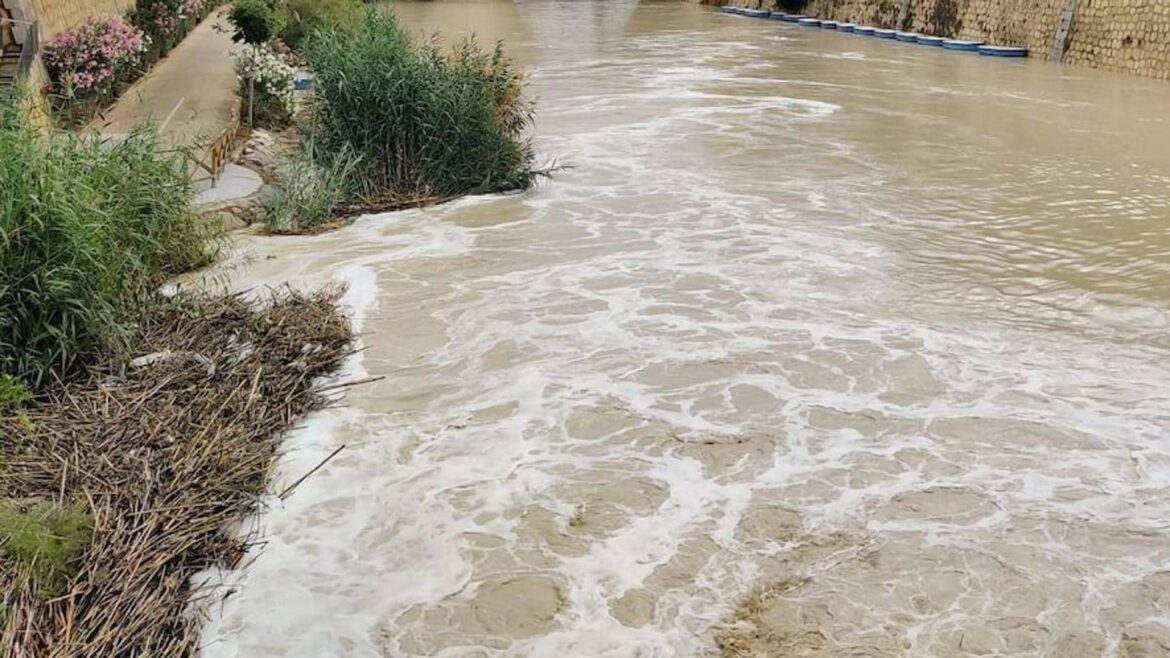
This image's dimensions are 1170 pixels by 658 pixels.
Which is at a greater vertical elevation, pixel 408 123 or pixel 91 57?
pixel 91 57

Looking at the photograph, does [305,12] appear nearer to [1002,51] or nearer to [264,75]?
[264,75]

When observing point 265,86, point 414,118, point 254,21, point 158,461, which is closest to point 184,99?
point 265,86

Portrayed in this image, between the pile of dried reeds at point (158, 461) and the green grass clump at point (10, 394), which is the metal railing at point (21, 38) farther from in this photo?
the green grass clump at point (10, 394)

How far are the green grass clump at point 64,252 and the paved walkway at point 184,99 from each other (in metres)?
2.12

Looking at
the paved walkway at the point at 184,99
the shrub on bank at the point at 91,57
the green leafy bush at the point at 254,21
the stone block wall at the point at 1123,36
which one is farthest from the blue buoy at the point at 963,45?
the shrub on bank at the point at 91,57

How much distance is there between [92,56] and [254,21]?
Result: 2.21 meters

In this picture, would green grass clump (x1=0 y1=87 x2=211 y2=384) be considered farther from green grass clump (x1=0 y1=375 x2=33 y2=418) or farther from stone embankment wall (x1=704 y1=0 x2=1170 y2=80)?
stone embankment wall (x1=704 y1=0 x2=1170 y2=80)

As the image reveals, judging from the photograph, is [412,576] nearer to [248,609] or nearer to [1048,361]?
[248,609]

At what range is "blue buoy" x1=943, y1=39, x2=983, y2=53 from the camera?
1878 centimetres

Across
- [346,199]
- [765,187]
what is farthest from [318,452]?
[765,187]

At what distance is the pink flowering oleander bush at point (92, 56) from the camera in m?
10.1

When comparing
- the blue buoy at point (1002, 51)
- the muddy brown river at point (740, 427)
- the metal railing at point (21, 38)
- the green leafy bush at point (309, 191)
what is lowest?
the muddy brown river at point (740, 427)

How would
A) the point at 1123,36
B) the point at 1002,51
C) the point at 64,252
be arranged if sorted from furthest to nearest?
the point at 1002,51
the point at 1123,36
the point at 64,252

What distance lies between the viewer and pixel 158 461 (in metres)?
4.00
